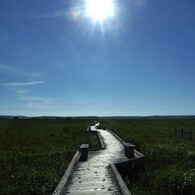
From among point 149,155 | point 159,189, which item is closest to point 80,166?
point 159,189

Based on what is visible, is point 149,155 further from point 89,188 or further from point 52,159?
point 89,188

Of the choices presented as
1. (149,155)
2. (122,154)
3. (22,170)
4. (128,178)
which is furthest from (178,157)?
(22,170)

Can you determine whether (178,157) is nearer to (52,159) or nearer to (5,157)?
(52,159)

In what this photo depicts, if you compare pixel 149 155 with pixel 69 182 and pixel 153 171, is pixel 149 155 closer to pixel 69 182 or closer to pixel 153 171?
pixel 153 171

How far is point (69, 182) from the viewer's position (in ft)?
33.9

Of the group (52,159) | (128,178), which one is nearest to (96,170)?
(128,178)

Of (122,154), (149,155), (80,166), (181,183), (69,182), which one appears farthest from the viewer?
(149,155)

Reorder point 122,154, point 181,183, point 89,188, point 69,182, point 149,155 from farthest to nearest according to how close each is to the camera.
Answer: point 149,155 → point 122,154 → point 181,183 → point 69,182 → point 89,188

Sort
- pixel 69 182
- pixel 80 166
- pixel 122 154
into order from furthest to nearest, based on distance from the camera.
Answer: pixel 122 154
pixel 80 166
pixel 69 182

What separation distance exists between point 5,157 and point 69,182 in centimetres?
1015

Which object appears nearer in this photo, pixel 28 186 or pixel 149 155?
pixel 28 186

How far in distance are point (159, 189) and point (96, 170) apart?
2.69m

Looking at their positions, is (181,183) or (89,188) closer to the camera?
(89,188)

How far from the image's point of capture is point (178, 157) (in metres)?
18.3
